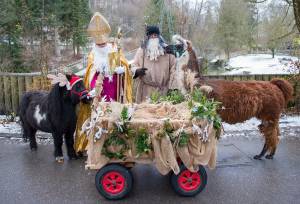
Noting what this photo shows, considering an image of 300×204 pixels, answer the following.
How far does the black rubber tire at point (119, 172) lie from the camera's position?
390 cm

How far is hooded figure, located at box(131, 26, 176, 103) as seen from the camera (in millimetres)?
5082

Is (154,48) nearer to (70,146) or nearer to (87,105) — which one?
(87,105)

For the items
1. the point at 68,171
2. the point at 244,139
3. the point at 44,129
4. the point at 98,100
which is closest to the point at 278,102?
the point at 244,139

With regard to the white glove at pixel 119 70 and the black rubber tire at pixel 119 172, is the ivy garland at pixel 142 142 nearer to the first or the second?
the black rubber tire at pixel 119 172

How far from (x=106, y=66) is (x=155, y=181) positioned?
1.83m

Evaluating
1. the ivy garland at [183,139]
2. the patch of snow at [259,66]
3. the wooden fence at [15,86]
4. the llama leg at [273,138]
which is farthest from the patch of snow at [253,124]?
the patch of snow at [259,66]

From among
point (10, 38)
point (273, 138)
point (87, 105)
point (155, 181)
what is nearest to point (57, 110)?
point (87, 105)

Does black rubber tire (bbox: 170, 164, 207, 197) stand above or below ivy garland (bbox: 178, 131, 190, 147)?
below

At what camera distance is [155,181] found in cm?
458

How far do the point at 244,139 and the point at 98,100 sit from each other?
3.49 meters

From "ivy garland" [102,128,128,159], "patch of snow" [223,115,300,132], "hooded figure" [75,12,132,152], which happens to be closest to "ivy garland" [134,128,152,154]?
"ivy garland" [102,128,128,159]

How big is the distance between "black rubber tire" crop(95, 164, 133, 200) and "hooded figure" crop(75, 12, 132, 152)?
1320 millimetres

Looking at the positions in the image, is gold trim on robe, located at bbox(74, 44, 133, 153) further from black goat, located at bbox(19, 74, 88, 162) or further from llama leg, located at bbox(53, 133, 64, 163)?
llama leg, located at bbox(53, 133, 64, 163)

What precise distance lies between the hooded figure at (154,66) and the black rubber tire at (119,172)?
160 centimetres
